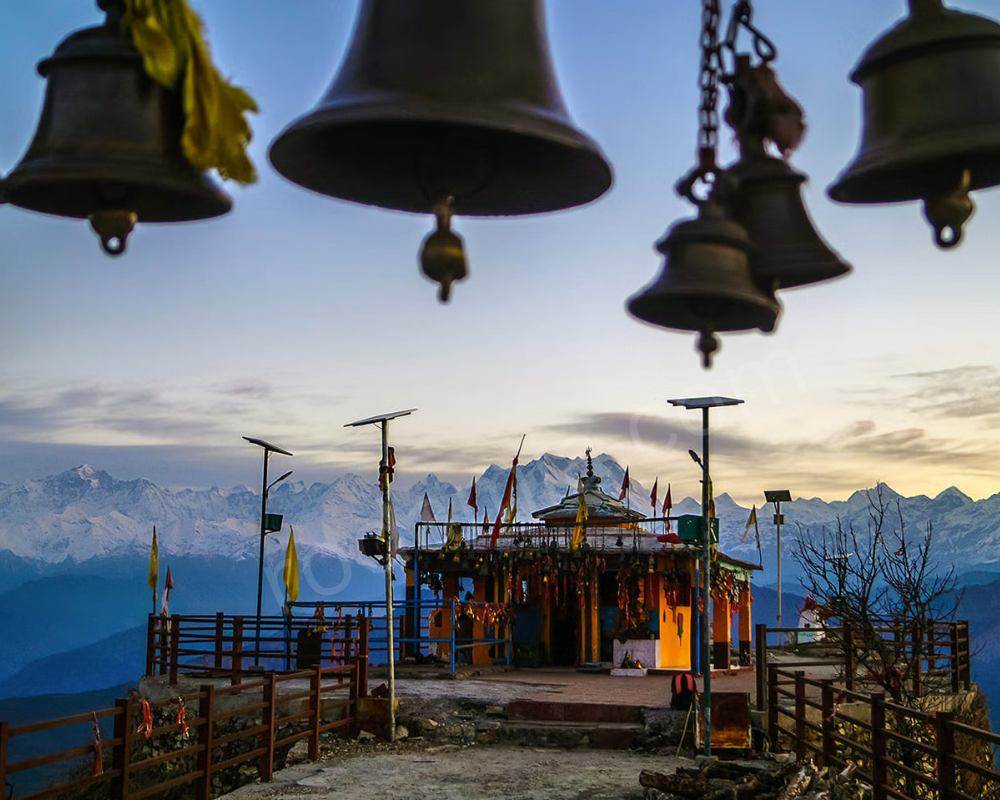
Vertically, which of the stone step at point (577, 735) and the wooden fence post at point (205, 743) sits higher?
the wooden fence post at point (205, 743)

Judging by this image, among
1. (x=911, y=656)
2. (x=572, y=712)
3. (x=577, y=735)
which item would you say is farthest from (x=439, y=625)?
(x=577, y=735)

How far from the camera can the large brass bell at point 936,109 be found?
300 cm

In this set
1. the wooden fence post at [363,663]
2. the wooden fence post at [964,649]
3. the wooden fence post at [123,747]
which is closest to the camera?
the wooden fence post at [123,747]

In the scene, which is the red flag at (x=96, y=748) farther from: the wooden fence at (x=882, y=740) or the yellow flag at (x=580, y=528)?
the yellow flag at (x=580, y=528)

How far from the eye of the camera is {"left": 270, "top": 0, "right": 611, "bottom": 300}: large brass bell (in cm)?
264

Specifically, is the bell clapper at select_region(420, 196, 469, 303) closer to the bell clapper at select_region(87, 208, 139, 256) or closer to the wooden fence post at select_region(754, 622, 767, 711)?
the bell clapper at select_region(87, 208, 139, 256)

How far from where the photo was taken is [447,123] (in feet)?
8.51

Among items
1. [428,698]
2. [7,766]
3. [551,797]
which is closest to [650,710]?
[428,698]

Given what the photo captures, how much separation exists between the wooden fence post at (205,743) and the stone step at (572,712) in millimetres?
6586

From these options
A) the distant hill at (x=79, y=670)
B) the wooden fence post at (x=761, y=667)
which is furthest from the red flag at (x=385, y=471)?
the distant hill at (x=79, y=670)

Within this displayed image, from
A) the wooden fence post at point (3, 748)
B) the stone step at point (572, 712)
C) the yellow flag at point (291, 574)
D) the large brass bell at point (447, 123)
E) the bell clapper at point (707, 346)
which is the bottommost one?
the stone step at point (572, 712)

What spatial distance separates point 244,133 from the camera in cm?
278

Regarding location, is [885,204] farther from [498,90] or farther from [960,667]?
[960,667]

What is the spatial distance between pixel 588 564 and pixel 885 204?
22473 mm
